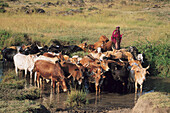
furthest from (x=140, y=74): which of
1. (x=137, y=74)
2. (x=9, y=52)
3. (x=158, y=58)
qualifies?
(x=9, y=52)

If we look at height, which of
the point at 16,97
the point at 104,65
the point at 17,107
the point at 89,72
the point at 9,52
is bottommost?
the point at 16,97

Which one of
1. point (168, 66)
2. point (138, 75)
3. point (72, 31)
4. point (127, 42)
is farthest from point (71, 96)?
point (72, 31)

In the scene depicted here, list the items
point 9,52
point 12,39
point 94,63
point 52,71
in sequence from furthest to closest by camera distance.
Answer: point 12,39, point 9,52, point 94,63, point 52,71

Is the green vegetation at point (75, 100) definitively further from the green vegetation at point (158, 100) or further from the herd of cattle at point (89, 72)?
the green vegetation at point (158, 100)

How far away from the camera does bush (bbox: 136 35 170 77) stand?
1291 centimetres

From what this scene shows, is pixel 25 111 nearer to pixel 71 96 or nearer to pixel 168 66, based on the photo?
pixel 71 96

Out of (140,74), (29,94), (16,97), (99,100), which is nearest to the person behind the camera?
(16,97)

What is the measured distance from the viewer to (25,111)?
6.24 meters

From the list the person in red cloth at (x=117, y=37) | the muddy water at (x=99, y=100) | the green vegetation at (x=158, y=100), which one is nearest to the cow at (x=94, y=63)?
the muddy water at (x=99, y=100)

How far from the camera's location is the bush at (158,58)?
12906 millimetres

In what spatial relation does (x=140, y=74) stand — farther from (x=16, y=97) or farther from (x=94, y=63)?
(x=16, y=97)

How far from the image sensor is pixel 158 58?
43.6ft

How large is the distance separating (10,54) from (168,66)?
26.8 feet

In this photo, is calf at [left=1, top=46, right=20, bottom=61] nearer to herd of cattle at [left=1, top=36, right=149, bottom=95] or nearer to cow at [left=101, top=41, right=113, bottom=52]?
herd of cattle at [left=1, top=36, right=149, bottom=95]
